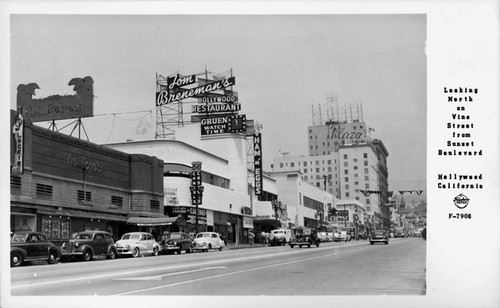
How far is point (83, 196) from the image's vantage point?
38.6 meters

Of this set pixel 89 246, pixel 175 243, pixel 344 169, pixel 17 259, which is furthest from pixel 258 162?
pixel 17 259

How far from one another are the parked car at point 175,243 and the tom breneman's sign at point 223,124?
1611cm

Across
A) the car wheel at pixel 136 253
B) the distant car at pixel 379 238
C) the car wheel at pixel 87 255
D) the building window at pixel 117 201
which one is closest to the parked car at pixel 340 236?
the distant car at pixel 379 238

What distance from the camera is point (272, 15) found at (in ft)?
49.4

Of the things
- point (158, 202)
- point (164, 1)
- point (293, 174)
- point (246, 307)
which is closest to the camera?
point (246, 307)

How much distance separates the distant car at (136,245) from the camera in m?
33.2

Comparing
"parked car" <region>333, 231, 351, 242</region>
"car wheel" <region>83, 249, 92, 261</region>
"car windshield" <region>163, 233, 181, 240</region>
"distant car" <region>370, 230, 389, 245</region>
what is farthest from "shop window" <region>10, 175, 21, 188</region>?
"parked car" <region>333, 231, 351, 242</region>

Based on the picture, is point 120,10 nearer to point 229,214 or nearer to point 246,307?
point 246,307

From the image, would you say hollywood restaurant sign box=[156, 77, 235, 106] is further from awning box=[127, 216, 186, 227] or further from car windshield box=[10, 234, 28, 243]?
car windshield box=[10, 234, 28, 243]

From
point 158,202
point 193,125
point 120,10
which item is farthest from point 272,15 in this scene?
point 193,125

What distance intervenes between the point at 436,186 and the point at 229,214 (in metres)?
48.2

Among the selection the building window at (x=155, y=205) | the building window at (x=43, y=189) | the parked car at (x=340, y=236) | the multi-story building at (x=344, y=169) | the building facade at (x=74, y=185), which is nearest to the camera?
the building facade at (x=74, y=185)

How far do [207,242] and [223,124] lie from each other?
17.5m

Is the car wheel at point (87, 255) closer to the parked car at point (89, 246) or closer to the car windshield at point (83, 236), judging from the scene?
the parked car at point (89, 246)
